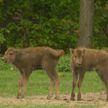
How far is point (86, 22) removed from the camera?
3241cm

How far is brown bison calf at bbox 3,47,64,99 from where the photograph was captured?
17297 millimetres

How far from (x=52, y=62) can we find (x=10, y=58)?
1.17 m

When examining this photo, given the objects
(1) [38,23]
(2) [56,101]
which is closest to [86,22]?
(1) [38,23]

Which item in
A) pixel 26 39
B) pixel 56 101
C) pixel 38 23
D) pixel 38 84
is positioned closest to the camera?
pixel 56 101

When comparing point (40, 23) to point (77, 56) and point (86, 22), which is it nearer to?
point (86, 22)

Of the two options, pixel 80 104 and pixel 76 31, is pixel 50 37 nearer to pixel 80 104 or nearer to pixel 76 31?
pixel 76 31

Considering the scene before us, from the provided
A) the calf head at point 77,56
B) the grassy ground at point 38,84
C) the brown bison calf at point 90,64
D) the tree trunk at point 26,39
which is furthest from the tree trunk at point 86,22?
the calf head at point 77,56

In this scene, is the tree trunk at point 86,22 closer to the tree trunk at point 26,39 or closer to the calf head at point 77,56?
the tree trunk at point 26,39

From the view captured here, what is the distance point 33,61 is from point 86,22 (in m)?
15.3

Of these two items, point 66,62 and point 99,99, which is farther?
point 66,62

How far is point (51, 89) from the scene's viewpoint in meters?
17.7

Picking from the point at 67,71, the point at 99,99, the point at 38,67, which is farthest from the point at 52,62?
the point at 67,71

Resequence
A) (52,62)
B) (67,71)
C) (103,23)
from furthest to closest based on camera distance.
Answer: (103,23) → (67,71) → (52,62)

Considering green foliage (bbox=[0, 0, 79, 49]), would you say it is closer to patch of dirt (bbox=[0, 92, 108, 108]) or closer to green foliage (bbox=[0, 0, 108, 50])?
green foliage (bbox=[0, 0, 108, 50])
